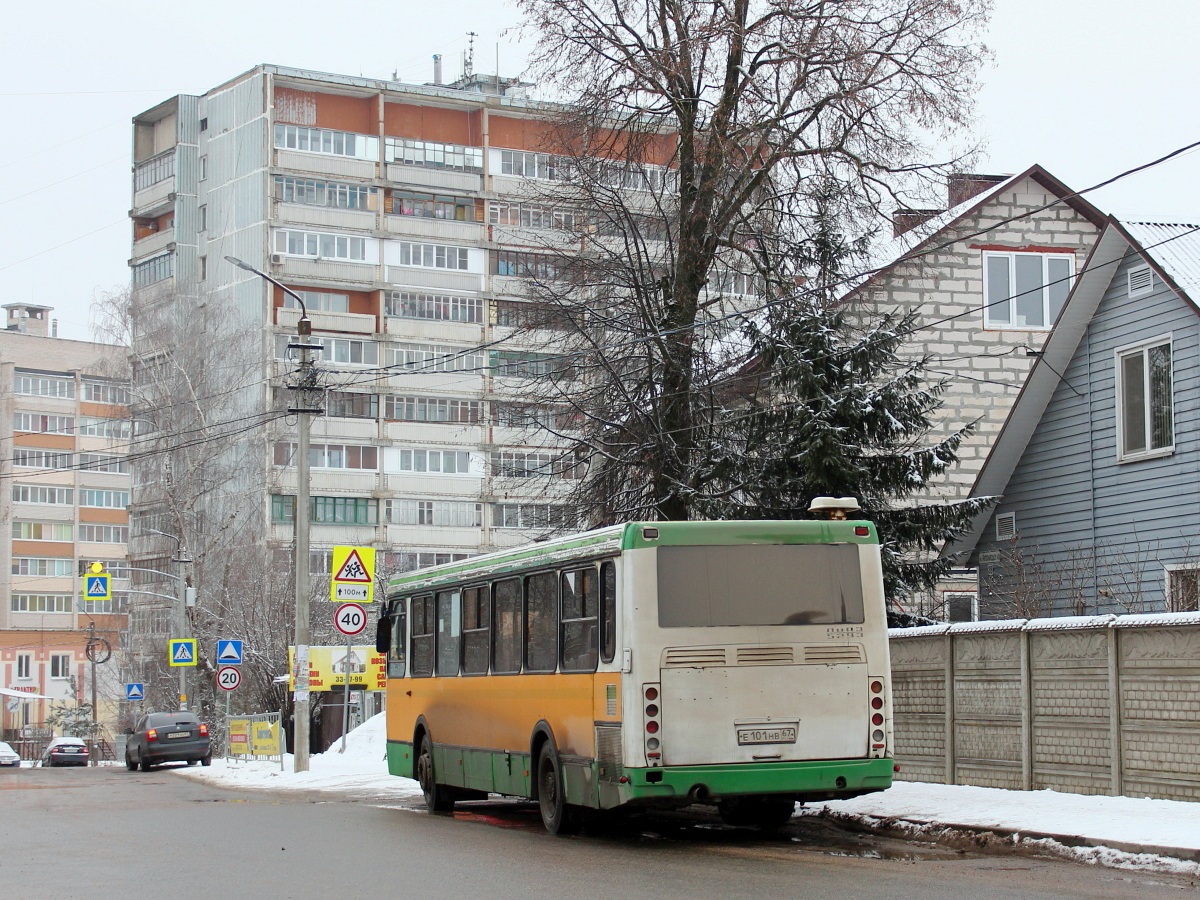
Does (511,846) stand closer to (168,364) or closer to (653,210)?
(653,210)

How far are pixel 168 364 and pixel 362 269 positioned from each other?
17158 millimetres

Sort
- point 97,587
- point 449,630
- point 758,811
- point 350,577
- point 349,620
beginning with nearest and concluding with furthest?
point 758,811
point 449,630
point 349,620
point 350,577
point 97,587

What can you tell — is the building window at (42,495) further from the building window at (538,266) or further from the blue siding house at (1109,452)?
the blue siding house at (1109,452)

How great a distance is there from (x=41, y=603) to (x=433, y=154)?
46.6 metres

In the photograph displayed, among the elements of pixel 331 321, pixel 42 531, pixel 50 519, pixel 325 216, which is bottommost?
pixel 42 531

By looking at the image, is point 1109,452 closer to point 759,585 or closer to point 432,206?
point 759,585

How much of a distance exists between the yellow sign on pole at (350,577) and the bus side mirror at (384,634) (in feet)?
18.6

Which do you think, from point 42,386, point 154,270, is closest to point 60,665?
point 42,386

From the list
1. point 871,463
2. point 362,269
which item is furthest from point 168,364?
point 871,463

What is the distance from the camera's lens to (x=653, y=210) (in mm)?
28047

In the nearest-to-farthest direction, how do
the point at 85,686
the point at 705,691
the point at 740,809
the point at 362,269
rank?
the point at 705,691
the point at 740,809
the point at 362,269
the point at 85,686

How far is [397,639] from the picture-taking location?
21922mm

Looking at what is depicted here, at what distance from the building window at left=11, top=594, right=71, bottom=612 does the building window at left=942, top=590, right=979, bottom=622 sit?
89669 millimetres

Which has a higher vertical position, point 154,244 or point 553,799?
point 154,244
